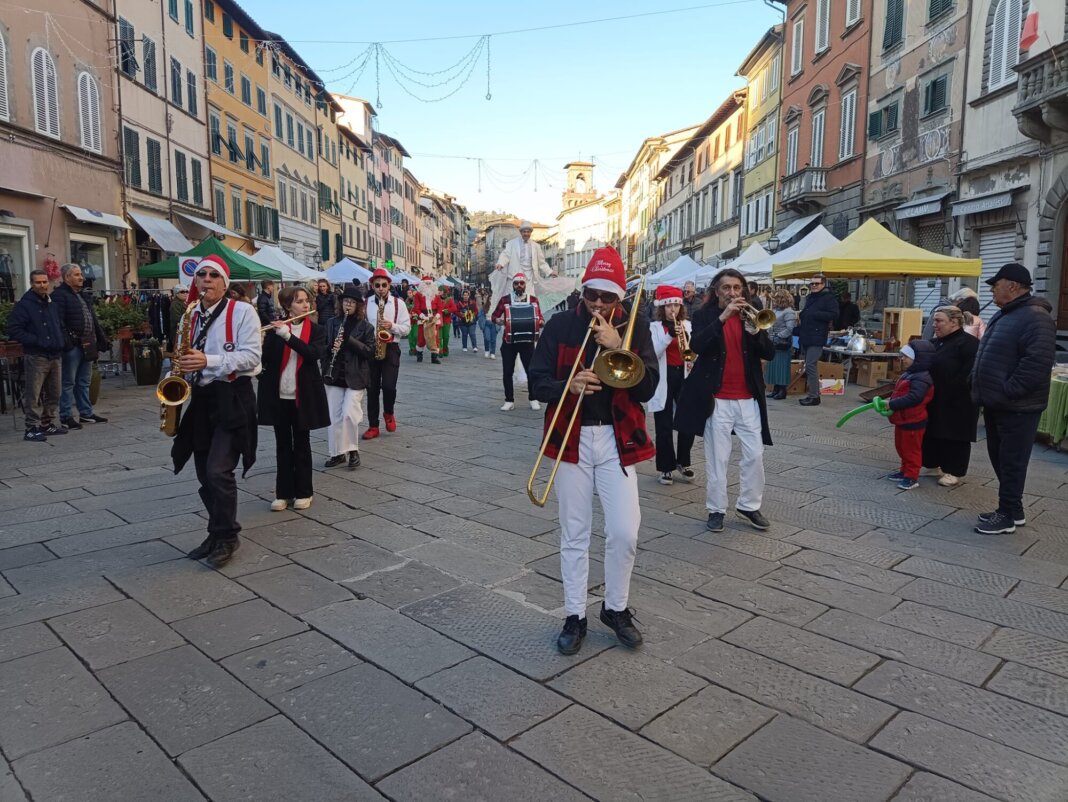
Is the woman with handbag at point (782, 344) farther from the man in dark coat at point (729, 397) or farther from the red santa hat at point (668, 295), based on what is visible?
the man in dark coat at point (729, 397)

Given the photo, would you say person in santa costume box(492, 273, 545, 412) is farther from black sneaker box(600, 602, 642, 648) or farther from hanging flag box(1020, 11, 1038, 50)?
hanging flag box(1020, 11, 1038, 50)

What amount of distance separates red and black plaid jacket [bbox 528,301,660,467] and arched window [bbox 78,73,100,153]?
18.9 meters

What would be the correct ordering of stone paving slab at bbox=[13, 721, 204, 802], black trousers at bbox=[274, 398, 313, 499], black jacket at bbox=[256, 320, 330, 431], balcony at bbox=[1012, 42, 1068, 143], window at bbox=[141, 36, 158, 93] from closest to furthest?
1. stone paving slab at bbox=[13, 721, 204, 802]
2. black jacket at bbox=[256, 320, 330, 431]
3. black trousers at bbox=[274, 398, 313, 499]
4. balcony at bbox=[1012, 42, 1068, 143]
5. window at bbox=[141, 36, 158, 93]

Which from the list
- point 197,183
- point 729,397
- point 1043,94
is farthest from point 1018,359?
point 197,183

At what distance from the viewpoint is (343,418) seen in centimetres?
693

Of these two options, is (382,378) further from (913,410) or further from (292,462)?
(913,410)

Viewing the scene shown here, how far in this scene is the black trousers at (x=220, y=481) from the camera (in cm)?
447

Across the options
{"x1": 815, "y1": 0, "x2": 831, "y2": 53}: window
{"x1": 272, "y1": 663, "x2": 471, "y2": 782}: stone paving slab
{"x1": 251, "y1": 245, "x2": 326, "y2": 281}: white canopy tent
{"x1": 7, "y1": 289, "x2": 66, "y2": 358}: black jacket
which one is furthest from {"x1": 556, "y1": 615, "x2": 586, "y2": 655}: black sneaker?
{"x1": 815, "y1": 0, "x2": 831, "y2": 53}: window

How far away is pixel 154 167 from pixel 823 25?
65.8ft

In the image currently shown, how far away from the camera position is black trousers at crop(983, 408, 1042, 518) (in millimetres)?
5152

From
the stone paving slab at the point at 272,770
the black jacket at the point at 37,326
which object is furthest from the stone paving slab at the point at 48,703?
the black jacket at the point at 37,326

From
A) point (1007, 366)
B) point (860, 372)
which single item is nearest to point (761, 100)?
point (860, 372)

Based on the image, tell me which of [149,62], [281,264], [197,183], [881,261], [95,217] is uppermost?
[149,62]

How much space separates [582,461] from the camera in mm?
3377
